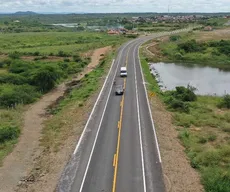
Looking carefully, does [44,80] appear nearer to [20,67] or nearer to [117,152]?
[20,67]

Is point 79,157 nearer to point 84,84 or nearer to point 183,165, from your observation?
point 183,165

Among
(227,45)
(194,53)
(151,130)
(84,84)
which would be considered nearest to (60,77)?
(84,84)

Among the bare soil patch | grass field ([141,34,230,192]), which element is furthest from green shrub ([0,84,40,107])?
the bare soil patch

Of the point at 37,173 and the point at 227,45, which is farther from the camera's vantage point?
the point at 227,45

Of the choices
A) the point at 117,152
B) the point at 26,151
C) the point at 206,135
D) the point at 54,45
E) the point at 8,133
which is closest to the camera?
the point at 117,152

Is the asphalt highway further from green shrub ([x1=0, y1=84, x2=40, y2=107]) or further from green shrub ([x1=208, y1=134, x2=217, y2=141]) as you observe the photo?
green shrub ([x1=0, y1=84, x2=40, y2=107])

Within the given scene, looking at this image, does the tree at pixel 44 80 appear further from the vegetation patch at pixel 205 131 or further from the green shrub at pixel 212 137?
the green shrub at pixel 212 137

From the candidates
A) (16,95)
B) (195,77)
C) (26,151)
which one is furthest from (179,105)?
(195,77)
